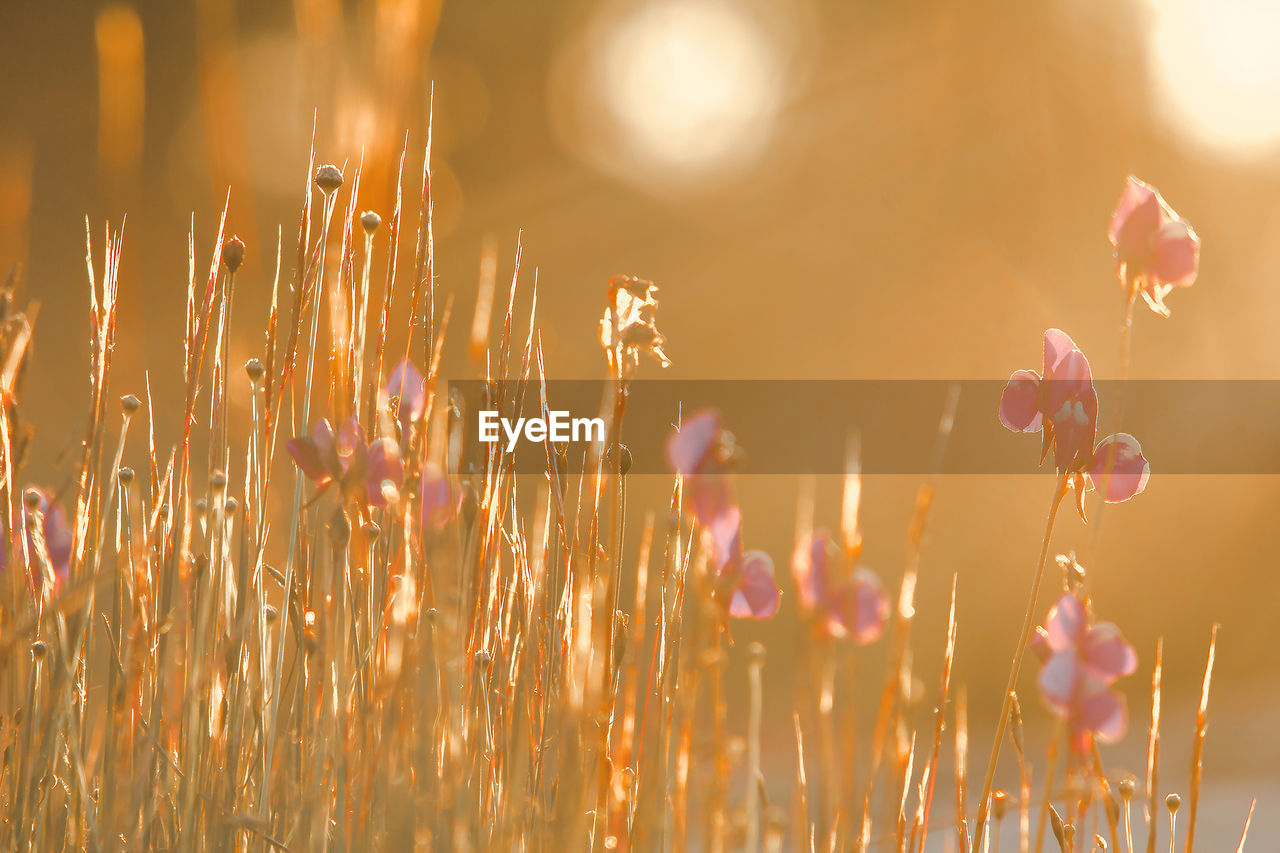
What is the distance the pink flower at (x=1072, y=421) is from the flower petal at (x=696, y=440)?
1.05 ft

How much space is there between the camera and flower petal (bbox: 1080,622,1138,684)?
2.00ft

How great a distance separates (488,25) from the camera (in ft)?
15.5

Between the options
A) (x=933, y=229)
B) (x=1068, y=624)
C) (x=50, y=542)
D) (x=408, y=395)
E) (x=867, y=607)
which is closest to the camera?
(x=867, y=607)

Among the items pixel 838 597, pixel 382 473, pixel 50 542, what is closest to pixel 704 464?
pixel 838 597

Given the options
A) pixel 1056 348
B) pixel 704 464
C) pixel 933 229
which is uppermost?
pixel 933 229

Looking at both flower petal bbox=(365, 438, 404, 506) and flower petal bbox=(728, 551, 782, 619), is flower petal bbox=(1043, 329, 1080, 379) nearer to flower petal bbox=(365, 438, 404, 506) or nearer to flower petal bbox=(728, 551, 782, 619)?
flower petal bbox=(728, 551, 782, 619)

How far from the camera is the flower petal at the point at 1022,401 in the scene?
82 centimetres

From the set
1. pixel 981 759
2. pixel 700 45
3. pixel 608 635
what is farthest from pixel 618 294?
pixel 700 45

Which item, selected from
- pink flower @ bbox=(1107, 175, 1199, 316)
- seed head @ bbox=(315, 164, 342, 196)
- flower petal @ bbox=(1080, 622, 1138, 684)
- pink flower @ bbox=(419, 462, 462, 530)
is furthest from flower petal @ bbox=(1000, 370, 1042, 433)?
seed head @ bbox=(315, 164, 342, 196)

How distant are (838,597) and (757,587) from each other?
6.7 inches

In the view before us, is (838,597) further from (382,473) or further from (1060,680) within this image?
(382,473)

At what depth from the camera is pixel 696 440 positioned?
616 millimetres

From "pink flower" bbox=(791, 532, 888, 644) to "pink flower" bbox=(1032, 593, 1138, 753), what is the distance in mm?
170

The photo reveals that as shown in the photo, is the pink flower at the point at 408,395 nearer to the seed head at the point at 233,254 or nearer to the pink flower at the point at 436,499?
the pink flower at the point at 436,499
